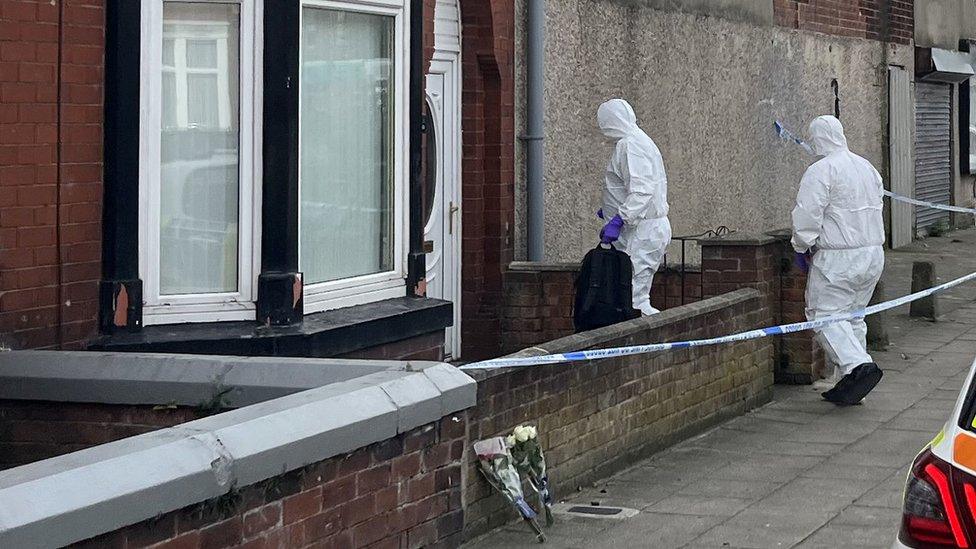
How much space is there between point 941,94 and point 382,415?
20.1 metres

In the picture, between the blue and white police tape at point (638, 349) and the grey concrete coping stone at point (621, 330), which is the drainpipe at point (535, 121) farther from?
the blue and white police tape at point (638, 349)

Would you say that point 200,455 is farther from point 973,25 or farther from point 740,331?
point 973,25

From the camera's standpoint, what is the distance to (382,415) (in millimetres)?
5871

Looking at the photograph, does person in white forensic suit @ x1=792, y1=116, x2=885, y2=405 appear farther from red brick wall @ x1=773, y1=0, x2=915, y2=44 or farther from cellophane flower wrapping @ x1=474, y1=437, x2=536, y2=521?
red brick wall @ x1=773, y1=0, x2=915, y2=44

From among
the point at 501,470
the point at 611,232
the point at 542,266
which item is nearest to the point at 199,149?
the point at 501,470

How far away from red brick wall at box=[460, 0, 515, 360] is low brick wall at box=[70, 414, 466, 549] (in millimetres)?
5340

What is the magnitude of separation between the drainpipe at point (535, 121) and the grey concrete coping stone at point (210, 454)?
5.71m

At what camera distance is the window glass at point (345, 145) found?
8141mm

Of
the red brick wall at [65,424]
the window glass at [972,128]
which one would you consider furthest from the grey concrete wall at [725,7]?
the window glass at [972,128]

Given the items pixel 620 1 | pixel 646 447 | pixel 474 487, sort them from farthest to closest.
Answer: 1. pixel 620 1
2. pixel 646 447
3. pixel 474 487

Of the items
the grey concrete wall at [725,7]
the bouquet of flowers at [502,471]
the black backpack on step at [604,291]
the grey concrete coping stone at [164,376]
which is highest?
the grey concrete wall at [725,7]

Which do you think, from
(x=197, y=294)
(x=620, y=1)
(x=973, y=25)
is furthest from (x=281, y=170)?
(x=973, y=25)

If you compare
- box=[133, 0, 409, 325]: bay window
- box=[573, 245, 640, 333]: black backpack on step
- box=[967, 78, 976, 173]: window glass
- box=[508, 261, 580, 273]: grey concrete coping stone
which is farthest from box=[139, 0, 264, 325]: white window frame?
box=[967, 78, 976, 173]: window glass

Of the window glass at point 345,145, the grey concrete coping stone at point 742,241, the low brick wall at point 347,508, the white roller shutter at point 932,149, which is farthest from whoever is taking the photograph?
the white roller shutter at point 932,149
